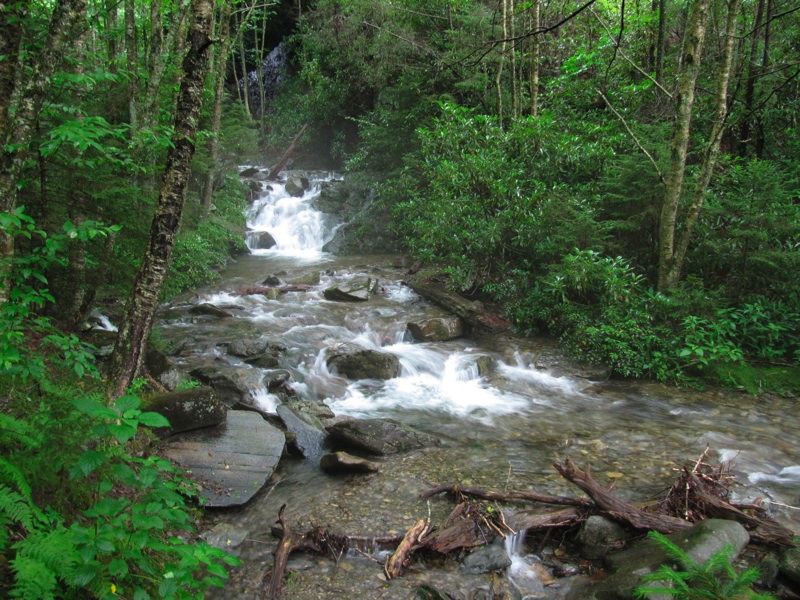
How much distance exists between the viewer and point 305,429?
6.87 metres

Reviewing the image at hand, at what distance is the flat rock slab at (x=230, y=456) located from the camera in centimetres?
526

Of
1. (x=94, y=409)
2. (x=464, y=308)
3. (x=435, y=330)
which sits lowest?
(x=435, y=330)

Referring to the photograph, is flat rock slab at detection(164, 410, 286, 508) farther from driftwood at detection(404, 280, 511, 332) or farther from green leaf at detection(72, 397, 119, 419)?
driftwood at detection(404, 280, 511, 332)

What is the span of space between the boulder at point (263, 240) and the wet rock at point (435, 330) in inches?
424

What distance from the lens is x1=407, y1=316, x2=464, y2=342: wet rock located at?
11281 mm

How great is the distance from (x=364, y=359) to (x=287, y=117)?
24.8 metres

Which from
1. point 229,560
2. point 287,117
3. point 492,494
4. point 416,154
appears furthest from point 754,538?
point 287,117

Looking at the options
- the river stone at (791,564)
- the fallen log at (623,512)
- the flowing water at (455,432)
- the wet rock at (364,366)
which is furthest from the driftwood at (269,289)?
the river stone at (791,564)

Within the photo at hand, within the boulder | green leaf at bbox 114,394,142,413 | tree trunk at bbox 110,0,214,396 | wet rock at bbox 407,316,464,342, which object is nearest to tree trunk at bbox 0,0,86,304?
tree trunk at bbox 110,0,214,396

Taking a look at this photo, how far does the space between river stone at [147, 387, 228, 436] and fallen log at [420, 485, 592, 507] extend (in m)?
2.74

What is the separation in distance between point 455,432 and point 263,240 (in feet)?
49.2

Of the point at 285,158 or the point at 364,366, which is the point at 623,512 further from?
the point at 285,158

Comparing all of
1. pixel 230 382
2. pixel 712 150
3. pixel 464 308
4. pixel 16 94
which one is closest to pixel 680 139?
pixel 712 150

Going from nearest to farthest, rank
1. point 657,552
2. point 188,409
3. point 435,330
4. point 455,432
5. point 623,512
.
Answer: point 657,552 < point 623,512 < point 188,409 < point 455,432 < point 435,330
